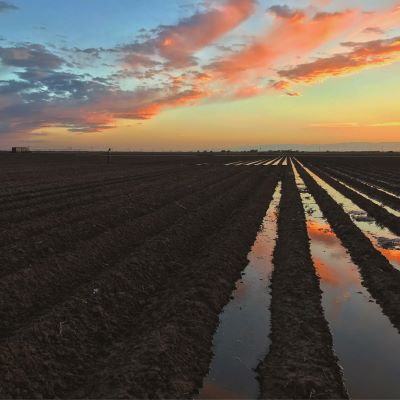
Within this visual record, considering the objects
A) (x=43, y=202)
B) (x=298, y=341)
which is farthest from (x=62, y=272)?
(x=43, y=202)

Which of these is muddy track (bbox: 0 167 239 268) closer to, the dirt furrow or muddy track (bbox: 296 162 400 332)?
the dirt furrow

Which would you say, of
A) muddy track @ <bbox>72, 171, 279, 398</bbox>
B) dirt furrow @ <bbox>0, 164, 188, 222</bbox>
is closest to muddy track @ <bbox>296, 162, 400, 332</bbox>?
muddy track @ <bbox>72, 171, 279, 398</bbox>

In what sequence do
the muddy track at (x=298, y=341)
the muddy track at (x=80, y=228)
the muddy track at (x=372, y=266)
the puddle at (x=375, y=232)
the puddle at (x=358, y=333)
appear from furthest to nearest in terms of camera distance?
the puddle at (x=375, y=232), the muddy track at (x=80, y=228), the muddy track at (x=372, y=266), the puddle at (x=358, y=333), the muddy track at (x=298, y=341)

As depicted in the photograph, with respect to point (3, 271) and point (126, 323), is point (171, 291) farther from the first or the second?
point (3, 271)

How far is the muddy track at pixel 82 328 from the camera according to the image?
6137 millimetres

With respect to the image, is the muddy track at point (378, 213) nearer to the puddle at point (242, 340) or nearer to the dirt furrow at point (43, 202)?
the puddle at point (242, 340)


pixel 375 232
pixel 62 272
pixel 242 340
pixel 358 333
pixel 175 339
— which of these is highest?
pixel 62 272

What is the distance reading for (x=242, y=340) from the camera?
7.77 meters

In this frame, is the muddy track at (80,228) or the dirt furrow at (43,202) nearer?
the muddy track at (80,228)

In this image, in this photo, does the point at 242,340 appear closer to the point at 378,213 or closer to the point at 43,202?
the point at 43,202

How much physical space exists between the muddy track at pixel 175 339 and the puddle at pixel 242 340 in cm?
19

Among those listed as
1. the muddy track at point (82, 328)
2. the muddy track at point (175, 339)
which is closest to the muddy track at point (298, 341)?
the muddy track at point (175, 339)

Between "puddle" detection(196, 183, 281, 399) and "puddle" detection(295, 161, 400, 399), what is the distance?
4.50 feet

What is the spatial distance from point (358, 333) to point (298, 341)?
1.52 metres
